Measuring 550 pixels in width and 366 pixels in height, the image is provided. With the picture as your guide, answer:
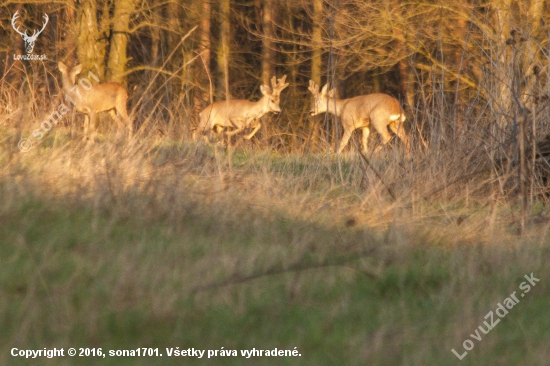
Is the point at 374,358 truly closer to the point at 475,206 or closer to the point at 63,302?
the point at 63,302

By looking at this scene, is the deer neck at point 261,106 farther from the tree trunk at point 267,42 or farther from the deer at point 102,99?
the deer at point 102,99

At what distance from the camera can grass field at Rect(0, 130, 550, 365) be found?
11.0ft

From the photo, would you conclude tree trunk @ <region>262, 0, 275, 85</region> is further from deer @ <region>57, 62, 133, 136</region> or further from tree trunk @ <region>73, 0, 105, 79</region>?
deer @ <region>57, 62, 133, 136</region>

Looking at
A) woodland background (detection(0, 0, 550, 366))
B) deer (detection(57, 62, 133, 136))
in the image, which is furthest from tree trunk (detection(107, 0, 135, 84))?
woodland background (detection(0, 0, 550, 366))

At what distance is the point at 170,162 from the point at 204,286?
2.88 metres

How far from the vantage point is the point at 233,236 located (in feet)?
15.8

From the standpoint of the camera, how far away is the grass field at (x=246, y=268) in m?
3.36

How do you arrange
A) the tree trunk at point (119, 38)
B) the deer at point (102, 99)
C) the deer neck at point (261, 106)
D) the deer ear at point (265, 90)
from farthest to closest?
the deer ear at point (265, 90) < the deer neck at point (261, 106) < the tree trunk at point (119, 38) < the deer at point (102, 99)

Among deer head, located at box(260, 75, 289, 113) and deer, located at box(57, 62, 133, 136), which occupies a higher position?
deer head, located at box(260, 75, 289, 113)

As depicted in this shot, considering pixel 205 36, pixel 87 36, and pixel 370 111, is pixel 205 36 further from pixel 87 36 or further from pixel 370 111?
pixel 370 111

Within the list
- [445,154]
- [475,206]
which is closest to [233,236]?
[475,206]

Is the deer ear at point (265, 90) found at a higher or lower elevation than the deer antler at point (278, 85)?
lower

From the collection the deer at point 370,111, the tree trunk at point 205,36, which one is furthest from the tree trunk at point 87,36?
the deer at point 370,111

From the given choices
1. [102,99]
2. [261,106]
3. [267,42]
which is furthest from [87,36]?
[267,42]
